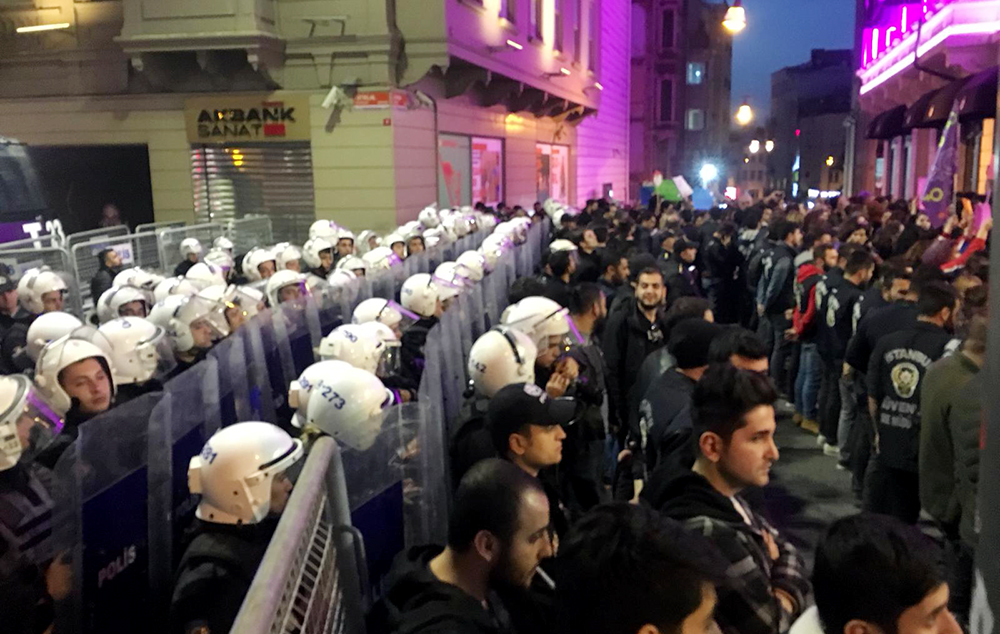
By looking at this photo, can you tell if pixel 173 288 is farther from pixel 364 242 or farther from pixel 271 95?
pixel 271 95

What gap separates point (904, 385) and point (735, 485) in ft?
9.52

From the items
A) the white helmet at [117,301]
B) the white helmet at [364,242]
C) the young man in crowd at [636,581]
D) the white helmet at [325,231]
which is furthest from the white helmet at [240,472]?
the white helmet at [364,242]

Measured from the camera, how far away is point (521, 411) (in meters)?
3.48

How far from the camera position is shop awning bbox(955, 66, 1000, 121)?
1380 cm

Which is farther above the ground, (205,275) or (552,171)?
(552,171)

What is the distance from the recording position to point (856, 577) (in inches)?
84.7

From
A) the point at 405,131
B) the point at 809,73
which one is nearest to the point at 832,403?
the point at 405,131

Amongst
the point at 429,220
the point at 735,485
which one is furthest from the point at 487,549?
the point at 429,220

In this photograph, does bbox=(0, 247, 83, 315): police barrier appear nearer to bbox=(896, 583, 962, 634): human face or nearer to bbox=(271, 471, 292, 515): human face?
bbox=(271, 471, 292, 515): human face

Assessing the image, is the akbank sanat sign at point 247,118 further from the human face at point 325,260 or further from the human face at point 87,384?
the human face at point 87,384

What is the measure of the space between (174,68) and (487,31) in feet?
18.9

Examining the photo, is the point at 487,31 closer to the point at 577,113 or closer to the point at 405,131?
the point at 405,131

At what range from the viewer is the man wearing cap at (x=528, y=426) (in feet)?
11.4

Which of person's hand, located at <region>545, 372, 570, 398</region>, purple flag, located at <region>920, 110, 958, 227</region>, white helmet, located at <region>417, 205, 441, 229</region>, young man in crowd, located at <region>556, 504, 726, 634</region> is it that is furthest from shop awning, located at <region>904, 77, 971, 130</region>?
young man in crowd, located at <region>556, 504, 726, 634</region>
